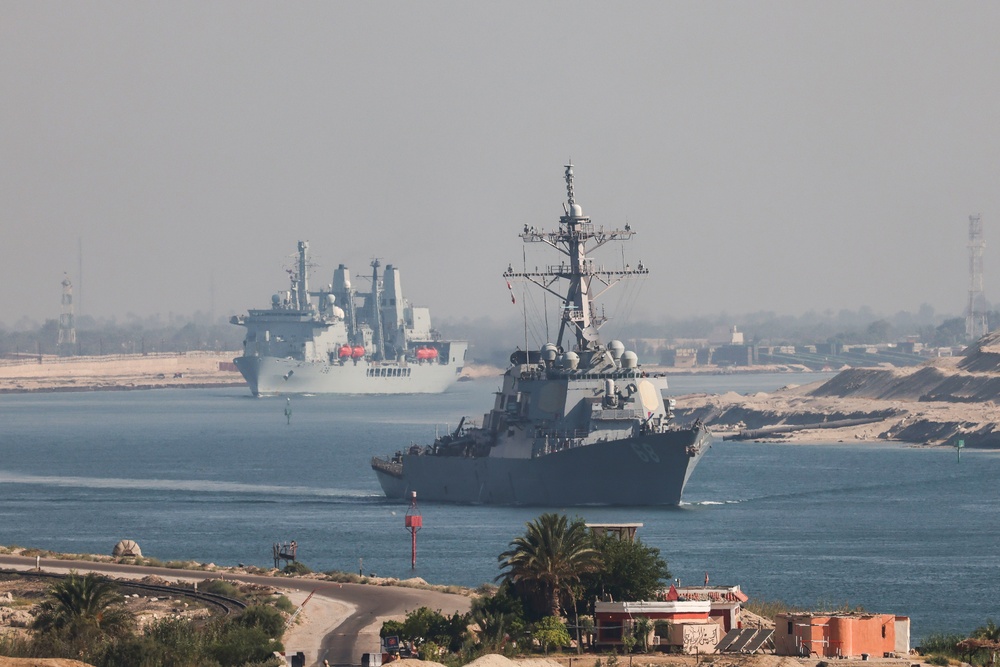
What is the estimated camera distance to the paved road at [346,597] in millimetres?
33297

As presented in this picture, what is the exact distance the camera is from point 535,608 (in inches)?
1323

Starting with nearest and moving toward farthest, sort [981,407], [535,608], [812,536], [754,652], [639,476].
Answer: [754,652] → [535,608] → [812,536] → [639,476] → [981,407]

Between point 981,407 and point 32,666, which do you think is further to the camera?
point 981,407

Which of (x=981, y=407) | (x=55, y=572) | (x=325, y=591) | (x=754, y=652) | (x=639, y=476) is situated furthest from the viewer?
(x=981, y=407)

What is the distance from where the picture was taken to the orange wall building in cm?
3083

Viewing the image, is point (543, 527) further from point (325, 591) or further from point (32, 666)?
point (32, 666)

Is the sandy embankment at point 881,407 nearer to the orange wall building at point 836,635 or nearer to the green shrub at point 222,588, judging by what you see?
the green shrub at point 222,588

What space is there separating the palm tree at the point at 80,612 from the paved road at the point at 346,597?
12.8 ft

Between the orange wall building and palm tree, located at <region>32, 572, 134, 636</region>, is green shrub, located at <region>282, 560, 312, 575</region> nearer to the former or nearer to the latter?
palm tree, located at <region>32, 572, 134, 636</region>

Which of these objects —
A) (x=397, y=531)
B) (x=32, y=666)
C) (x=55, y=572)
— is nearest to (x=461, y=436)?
(x=397, y=531)

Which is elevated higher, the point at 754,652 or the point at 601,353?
the point at 601,353

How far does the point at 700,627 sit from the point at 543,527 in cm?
372

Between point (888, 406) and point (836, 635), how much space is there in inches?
4101

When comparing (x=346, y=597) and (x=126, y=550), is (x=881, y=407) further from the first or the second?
(x=346, y=597)
